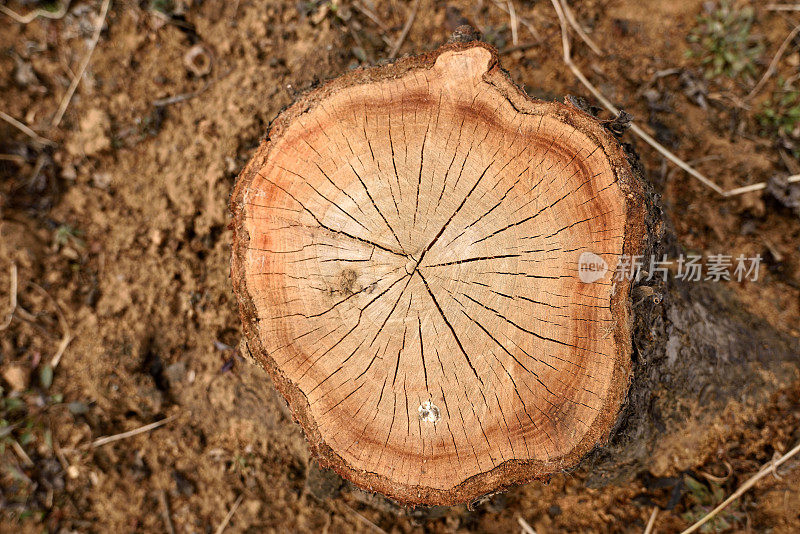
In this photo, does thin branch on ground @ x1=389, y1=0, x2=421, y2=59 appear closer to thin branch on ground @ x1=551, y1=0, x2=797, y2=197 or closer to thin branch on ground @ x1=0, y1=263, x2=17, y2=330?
thin branch on ground @ x1=551, y1=0, x2=797, y2=197

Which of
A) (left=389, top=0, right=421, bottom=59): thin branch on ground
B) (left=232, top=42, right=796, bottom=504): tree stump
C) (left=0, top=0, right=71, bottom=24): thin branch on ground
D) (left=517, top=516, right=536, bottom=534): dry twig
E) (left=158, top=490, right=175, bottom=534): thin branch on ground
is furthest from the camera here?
(left=0, top=0, right=71, bottom=24): thin branch on ground

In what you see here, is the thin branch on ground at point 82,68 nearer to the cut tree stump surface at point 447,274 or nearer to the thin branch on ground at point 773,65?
the cut tree stump surface at point 447,274

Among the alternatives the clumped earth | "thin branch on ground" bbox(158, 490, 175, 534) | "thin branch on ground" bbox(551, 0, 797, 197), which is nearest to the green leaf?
the clumped earth

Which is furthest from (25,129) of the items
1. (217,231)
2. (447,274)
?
(447,274)

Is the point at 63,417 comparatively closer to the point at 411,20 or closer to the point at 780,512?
the point at 411,20

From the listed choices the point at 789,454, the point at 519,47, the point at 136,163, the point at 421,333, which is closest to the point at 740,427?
the point at 789,454

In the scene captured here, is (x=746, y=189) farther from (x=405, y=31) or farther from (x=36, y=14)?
(x=36, y=14)

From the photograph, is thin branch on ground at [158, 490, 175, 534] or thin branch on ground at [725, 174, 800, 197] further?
thin branch on ground at [725, 174, 800, 197]
